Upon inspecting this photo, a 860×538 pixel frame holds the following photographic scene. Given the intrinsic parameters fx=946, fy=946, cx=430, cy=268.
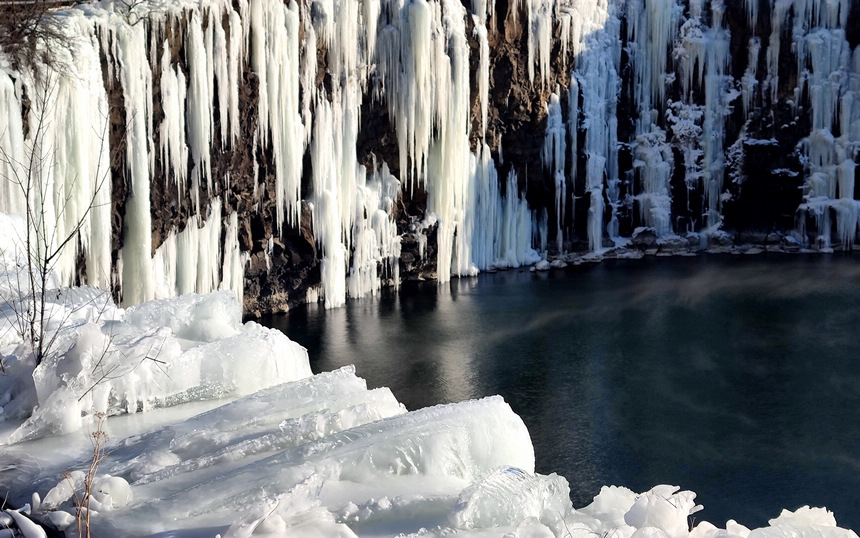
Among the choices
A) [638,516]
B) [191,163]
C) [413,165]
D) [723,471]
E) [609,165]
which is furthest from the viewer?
[609,165]

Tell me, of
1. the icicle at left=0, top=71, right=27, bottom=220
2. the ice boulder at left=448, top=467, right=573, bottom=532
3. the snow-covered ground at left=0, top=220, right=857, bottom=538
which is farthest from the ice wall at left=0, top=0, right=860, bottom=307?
the ice boulder at left=448, top=467, right=573, bottom=532

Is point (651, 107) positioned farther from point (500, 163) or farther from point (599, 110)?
point (500, 163)

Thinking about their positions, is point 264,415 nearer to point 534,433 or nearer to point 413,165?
point 534,433

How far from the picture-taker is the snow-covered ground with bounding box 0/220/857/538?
603cm

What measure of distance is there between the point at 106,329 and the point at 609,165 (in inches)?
1278

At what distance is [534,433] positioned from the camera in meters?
17.8

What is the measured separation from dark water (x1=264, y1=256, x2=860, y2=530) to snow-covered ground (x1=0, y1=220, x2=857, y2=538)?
25.5 feet

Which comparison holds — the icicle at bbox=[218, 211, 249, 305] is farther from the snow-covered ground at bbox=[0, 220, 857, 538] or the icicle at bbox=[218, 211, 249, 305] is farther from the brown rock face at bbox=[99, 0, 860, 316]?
the snow-covered ground at bbox=[0, 220, 857, 538]

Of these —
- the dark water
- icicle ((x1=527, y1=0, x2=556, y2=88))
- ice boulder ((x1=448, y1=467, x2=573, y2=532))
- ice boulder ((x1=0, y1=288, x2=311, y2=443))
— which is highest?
icicle ((x1=527, y1=0, x2=556, y2=88))

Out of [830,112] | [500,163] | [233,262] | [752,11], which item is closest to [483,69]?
[500,163]

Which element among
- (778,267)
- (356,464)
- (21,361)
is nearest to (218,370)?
(21,361)

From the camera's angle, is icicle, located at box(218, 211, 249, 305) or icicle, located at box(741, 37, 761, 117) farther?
icicle, located at box(741, 37, 761, 117)

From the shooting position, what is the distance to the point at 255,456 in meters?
7.07

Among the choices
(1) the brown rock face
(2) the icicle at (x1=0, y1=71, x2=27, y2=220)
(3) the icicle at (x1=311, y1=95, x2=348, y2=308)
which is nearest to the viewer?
(2) the icicle at (x1=0, y1=71, x2=27, y2=220)
